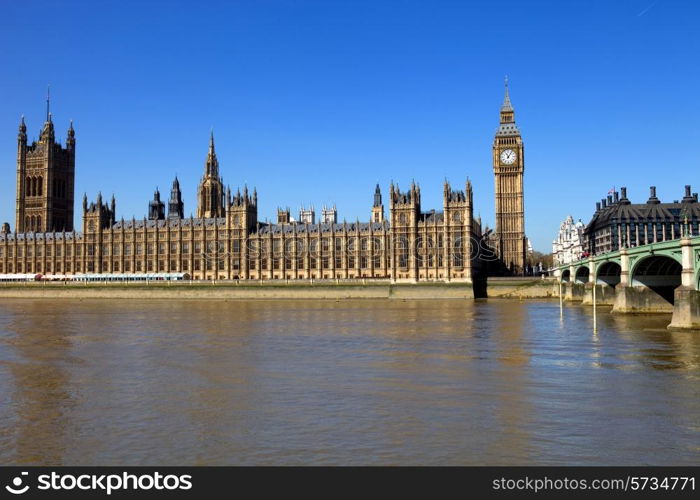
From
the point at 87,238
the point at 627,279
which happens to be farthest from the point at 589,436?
the point at 87,238

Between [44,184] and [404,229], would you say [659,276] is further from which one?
[44,184]

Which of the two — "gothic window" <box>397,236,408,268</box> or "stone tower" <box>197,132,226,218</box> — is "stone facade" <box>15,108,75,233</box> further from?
"gothic window" <box>397,236,408,268</box>

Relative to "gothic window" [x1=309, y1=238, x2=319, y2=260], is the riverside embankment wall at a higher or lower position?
lower

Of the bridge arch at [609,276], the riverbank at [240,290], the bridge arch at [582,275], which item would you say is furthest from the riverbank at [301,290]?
the bridge arch at [609,276]

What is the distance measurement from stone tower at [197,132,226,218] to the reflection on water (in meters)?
111

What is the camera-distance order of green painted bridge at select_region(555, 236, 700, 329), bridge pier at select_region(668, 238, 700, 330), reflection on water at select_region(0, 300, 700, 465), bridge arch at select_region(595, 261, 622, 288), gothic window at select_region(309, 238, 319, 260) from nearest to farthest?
reflection on water at select_region(0, 300, 700, 465) < bridge pier at select_region(668, 238, 700, 330) < green painted bridge at select_region(555, 236, 700, 329) < bridge arch at select_region(595, 261, 622, 288) < gothic window at select_region(309, 238, 319, 260)

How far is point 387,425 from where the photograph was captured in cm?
1820

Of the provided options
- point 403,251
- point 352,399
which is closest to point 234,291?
point 403,251

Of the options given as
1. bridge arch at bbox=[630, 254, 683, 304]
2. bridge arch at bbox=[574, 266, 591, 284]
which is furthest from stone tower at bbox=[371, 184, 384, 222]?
bridge arch at bbox=[630, 254, 683, 304]

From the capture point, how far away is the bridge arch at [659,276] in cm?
6234

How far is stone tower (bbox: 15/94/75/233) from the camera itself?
16362 centimetres

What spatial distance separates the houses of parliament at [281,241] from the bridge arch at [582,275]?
16.4 m

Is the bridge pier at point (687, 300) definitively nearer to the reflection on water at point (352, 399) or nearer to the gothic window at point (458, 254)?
the reflection on water at point (352, 399)

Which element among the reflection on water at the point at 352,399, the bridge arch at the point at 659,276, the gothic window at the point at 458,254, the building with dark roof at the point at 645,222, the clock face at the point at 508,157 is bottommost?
the reflection on water at the point at 352,399
